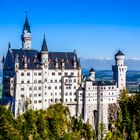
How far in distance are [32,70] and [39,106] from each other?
10794mm

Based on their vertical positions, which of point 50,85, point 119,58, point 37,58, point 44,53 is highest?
point 119,58

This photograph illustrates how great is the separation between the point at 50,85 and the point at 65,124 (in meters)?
12.6

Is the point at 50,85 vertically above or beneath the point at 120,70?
beneath

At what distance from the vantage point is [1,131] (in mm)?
108812

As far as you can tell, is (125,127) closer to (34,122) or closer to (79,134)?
(79,134)

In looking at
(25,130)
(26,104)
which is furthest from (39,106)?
(25,130)

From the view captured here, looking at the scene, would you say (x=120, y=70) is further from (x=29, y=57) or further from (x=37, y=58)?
(x=29, y=57)

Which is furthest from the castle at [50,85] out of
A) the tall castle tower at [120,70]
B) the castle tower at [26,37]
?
the tall castle tower at [120,70]

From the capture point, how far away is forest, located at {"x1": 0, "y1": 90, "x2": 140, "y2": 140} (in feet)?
361

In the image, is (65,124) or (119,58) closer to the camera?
(65,124)

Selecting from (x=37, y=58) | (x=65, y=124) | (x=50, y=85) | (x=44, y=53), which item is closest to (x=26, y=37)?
(x=37, y=58)

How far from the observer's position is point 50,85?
124 metres

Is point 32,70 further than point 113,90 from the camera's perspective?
No

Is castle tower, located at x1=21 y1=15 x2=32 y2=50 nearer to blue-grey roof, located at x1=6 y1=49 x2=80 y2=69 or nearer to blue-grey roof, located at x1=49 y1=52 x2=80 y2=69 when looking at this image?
blue-grey roof, located at x1=6 y1=49 x2=80 y2=69
